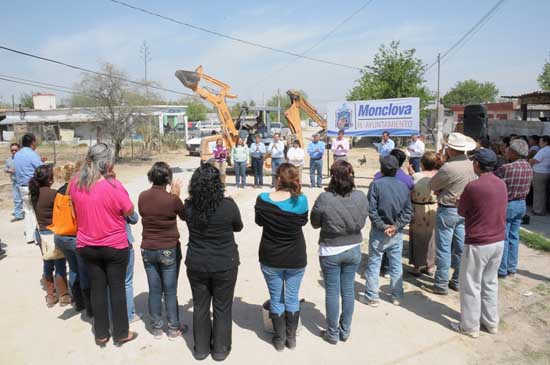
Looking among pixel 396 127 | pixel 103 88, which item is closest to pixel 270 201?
pixel 396 127

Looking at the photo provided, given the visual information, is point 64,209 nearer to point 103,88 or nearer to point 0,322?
point 0,322

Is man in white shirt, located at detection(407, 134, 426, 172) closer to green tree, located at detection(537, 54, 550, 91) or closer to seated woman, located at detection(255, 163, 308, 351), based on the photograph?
seated woman, located at detection(255, 163, 308, 351)

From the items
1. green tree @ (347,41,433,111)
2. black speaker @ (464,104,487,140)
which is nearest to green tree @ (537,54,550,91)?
green tree @ (347,41,433,111)

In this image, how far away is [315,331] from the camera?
3.94m

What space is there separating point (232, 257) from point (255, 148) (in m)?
8.62

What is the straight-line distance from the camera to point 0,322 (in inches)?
166

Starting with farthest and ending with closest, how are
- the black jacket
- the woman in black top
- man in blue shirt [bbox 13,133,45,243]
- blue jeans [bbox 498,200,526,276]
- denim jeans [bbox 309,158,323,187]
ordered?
denim jeans [bbox 309,158,323,187]
man in blue shirt [bbox 13,133,45,243]
blue jeans [bbox 498,200,526,276]
the black jacket
the woman in black top

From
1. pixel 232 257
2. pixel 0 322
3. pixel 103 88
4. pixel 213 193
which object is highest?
pixel 103 88

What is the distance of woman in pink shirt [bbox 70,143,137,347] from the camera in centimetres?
343

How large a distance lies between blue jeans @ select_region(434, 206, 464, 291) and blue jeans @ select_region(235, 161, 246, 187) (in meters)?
7.71

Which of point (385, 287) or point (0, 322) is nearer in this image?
point (0, 322)

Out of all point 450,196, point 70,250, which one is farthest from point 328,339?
point 70,250

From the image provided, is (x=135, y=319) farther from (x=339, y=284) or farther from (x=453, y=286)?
(x=453, y=286)

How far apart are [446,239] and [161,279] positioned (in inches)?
123
